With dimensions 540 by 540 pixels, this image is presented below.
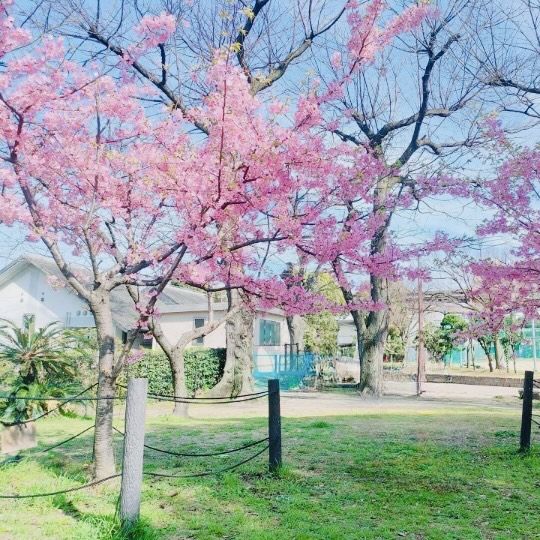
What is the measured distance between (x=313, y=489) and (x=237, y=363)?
12.4 meters

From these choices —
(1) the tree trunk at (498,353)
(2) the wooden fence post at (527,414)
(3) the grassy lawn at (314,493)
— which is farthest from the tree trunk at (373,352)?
(1) the tree trunk at (498,353)

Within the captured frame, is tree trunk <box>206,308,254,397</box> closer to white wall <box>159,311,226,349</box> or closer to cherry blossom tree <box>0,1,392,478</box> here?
white wall <box>159,311,226,349</box>

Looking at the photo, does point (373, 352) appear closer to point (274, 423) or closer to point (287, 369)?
point (287, 369)

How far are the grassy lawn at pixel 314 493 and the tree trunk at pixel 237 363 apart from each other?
29.1 ft

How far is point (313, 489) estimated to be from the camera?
548cm

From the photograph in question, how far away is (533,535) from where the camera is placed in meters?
4.20

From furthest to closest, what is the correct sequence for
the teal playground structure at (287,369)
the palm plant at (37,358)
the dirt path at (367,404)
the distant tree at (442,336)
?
the distant tree at (442,336)
the teal playground structure at (287,369)
the dirt path at (367,404)
the palm plant at (37,358)

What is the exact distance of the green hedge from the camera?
58.7 feet

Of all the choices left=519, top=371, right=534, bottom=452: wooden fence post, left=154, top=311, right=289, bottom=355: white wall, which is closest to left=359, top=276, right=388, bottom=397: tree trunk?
left=154, top=311, right=289, bottom=355: white wall

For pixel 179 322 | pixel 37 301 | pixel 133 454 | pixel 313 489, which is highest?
pixel 37 301

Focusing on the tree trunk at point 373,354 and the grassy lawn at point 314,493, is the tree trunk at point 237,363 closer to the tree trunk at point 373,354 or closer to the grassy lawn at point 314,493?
the tree trunk at point 373,354

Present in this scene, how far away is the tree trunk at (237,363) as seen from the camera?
17625 mm

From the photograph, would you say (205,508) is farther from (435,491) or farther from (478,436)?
(478,436)

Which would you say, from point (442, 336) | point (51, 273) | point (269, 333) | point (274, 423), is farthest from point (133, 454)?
point (442, 336)
